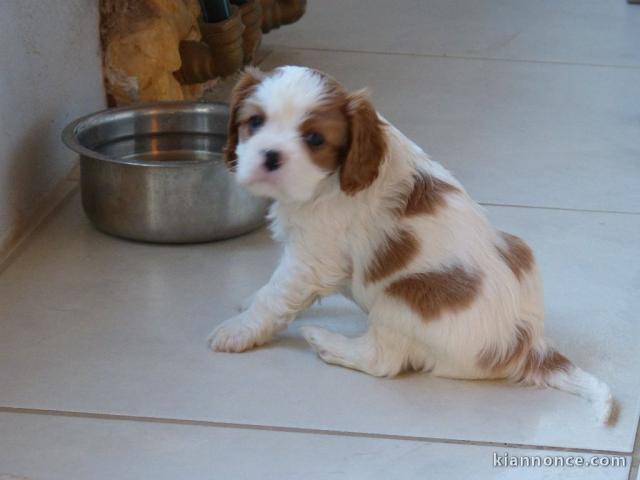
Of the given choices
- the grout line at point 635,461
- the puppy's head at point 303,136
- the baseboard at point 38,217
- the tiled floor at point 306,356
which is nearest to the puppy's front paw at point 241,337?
the tiled floor at point 306,356

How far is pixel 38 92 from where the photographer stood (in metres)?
3.73

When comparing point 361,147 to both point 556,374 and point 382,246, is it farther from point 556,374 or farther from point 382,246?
point 556,374

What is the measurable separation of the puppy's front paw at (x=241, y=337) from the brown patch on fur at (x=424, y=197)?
535 mm

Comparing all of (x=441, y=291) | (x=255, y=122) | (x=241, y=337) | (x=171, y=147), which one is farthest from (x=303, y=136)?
(x=171, y=147)

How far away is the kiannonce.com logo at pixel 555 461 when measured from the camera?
2.52 meters

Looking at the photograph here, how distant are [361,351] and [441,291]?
292 millimetres

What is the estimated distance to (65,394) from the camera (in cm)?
272

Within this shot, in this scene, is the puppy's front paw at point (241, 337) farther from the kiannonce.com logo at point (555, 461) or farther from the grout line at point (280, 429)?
the kiannonce.com logo at point (555, 461)

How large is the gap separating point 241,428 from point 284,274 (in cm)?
45

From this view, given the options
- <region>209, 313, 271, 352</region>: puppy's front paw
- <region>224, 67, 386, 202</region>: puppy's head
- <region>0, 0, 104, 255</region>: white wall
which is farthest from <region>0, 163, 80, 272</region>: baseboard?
<region>224, 67, 386, 202</region>: puppy's head

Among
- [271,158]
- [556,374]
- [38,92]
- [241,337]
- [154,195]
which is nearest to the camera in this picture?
[271,158]

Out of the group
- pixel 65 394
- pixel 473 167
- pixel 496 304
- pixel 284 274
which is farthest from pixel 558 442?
pixel 473 167

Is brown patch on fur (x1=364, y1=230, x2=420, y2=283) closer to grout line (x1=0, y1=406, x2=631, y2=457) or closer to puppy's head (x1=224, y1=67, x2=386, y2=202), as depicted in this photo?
puppy's head (x1=224, y1=67, x2=386, y2=202)

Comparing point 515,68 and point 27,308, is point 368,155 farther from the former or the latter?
point 515,68
